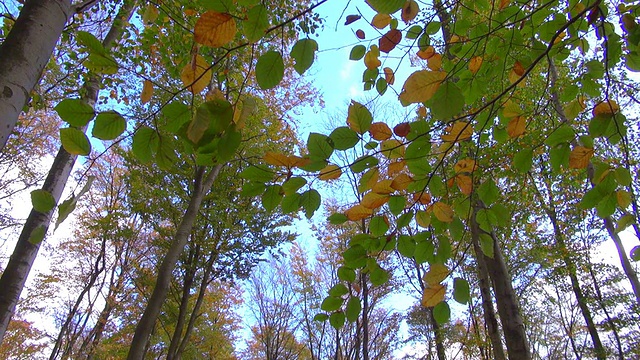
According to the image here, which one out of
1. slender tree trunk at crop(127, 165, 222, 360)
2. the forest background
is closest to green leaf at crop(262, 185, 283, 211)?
the forest background

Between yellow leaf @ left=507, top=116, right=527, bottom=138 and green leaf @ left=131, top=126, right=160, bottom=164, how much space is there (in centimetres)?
88

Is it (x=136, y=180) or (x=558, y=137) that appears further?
(x=136, y=180)

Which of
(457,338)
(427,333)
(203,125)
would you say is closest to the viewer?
(203,125)

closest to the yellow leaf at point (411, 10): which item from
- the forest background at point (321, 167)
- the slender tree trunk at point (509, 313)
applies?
the forest background at point (321, 167)

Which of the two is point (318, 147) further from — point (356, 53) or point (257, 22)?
point (356, 53)

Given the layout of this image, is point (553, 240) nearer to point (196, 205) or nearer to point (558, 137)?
point (196, 205)

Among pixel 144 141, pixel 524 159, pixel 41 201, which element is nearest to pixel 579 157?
pixel 524 159

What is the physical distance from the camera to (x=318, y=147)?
658 mm

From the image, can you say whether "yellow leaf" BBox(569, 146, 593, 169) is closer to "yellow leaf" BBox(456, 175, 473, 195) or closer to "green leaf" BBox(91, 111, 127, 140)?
"yellow leaf" BBox(456, 175, 473, 195)

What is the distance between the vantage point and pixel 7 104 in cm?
82

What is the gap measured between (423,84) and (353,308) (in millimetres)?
518

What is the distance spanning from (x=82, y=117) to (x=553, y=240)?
9625mm

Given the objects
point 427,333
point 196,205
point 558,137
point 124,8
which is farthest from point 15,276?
point 427,333

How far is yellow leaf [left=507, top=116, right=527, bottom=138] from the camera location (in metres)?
Result: 0.89
